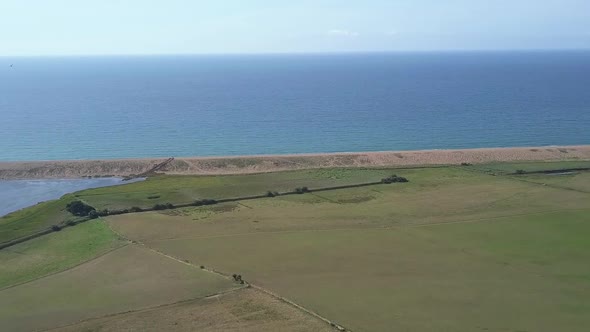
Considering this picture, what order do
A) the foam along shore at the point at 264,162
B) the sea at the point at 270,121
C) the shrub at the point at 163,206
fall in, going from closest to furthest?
1. the shrub at the point at 163,206
2. the foam along shore at the point at 264,162
3. the sea at the point at 270,121

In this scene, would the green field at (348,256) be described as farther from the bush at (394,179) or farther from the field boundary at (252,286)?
the bush at (394,179)

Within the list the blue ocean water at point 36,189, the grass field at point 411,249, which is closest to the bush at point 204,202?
the grass field at point 411,249

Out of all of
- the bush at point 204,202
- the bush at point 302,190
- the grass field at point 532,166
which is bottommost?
the bush at point 204,202

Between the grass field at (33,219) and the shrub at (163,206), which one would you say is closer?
the grass field at (33,219)

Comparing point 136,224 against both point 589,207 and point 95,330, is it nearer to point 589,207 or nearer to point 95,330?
Answer: point 95,330

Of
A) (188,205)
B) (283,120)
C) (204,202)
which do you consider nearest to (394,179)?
(204,202)

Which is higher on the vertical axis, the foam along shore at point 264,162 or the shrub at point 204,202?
the foam along shore at point 264,162
